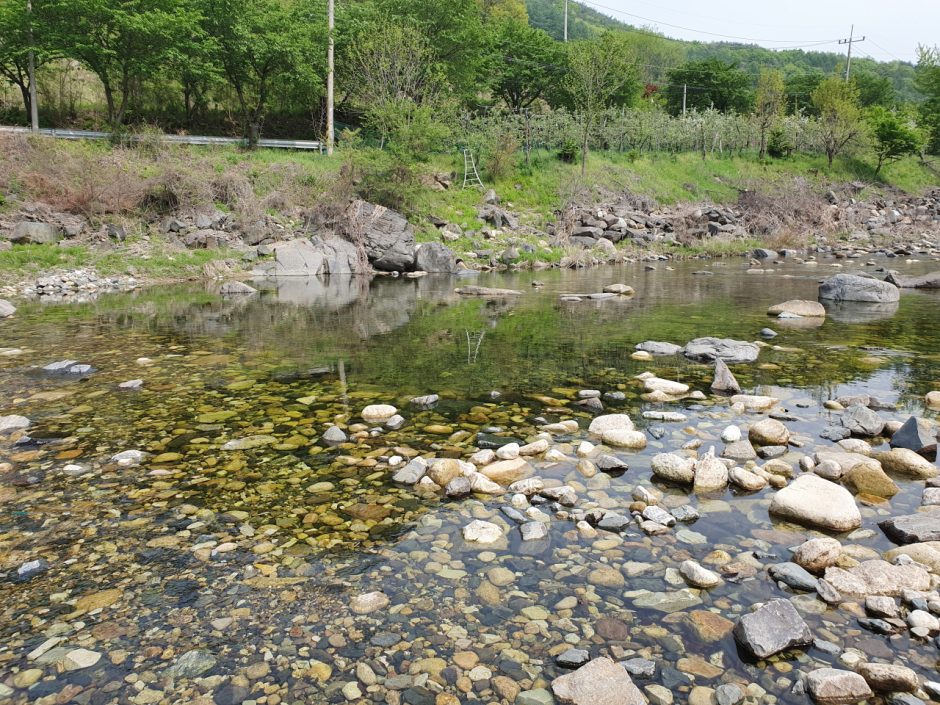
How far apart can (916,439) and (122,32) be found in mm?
35912

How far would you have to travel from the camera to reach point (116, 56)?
1200 inches

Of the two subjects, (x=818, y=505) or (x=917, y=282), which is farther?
(x=917, y=282)

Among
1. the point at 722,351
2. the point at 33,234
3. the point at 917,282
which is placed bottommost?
the point at 722,351

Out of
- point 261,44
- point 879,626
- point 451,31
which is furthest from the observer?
point 451,31

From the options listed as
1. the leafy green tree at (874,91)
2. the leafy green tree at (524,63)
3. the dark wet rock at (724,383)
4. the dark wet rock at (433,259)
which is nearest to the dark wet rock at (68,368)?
the dark wet rock at (724,383)

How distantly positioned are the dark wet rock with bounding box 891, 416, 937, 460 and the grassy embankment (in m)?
21.1

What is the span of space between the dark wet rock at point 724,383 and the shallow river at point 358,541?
7.1 inches

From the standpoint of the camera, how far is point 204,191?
25281 millimetres

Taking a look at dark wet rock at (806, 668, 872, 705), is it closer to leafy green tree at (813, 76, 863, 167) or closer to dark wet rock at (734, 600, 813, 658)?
dark wet rock at (734, 600, 813, 658)

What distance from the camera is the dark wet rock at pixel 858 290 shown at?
15.4m

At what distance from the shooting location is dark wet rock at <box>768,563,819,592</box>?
3.52 m

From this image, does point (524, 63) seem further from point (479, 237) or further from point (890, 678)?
point (890, 678)

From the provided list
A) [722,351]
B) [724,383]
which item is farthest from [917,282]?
[724,383]

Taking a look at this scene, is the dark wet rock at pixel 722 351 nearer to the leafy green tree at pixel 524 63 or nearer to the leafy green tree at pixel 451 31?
the leafy green tree at pixel 451 31
